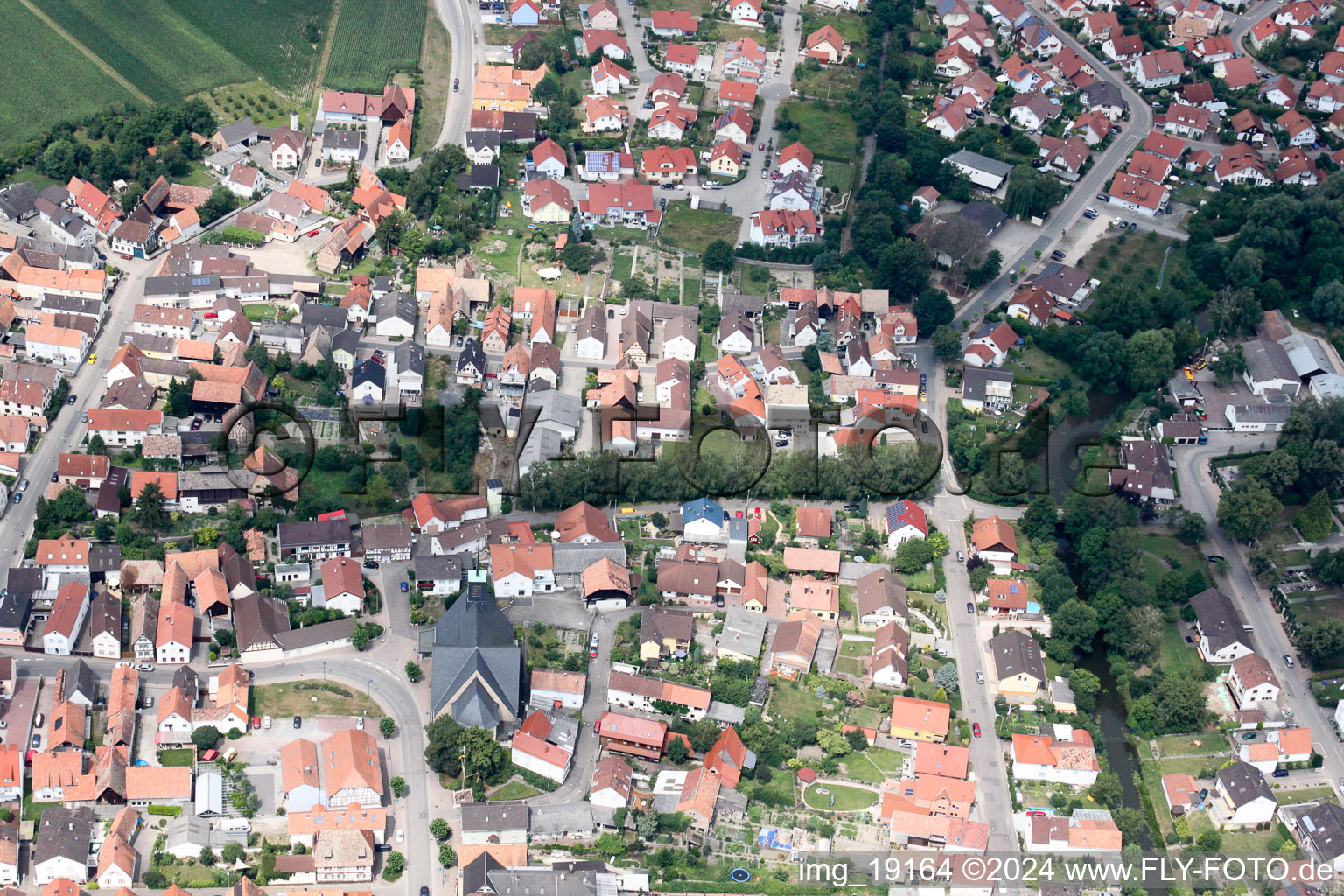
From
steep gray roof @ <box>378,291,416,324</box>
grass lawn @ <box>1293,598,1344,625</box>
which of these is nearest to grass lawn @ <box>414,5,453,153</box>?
steep gray roof @ <box>378,291,416,324</box>

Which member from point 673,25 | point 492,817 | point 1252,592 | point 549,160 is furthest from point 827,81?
point 492,817

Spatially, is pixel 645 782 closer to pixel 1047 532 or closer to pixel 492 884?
pixel 492 884

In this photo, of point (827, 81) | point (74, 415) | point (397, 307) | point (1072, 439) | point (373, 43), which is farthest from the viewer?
point (827, 81)

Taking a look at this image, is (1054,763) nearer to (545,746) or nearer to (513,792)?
(545,746)

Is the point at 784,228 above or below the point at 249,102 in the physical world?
below

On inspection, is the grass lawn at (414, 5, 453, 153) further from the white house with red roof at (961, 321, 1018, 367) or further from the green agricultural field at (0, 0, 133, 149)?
the white house with red roof at (961, 321, 1018, 367)
